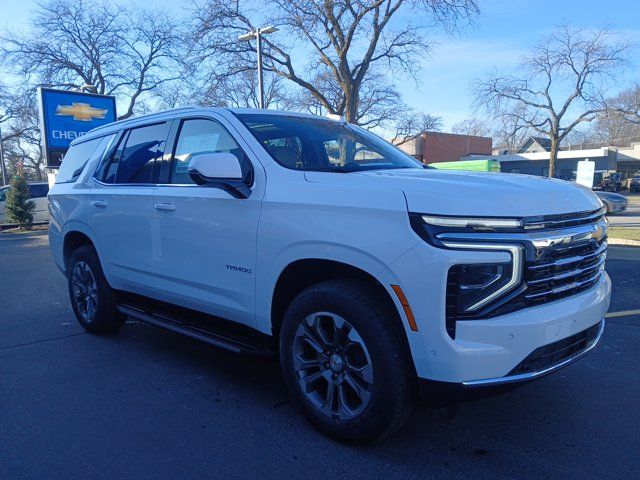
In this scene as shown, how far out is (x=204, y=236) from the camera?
11.8 feet

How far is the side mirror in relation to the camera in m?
3.20

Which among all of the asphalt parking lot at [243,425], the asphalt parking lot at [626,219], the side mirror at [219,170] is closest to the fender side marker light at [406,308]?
the asphalt parking lot at [243,425]

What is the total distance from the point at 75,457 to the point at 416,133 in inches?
1575

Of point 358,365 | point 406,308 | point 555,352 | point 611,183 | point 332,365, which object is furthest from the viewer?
point 611,183

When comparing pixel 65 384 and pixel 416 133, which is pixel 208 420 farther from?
pixel 416 133

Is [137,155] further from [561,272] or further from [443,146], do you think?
[443,146]

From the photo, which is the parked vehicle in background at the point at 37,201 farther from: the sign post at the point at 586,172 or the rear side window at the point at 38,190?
the sign post at the point at 586,172

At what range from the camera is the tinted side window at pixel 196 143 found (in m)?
3.71

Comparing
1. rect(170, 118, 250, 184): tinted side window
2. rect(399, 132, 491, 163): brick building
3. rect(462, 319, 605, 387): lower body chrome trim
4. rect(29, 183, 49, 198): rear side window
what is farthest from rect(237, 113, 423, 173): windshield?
rect(399, 132, 491, 163): brick building

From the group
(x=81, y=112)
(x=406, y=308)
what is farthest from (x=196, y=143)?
(x=81, y=112)

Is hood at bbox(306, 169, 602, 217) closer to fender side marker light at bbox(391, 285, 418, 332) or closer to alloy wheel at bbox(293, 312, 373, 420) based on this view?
fender side marker light at bbox(391, 285, 418, 332)

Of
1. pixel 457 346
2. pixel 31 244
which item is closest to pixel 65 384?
pixel 457 346

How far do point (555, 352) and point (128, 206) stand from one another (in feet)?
11.3

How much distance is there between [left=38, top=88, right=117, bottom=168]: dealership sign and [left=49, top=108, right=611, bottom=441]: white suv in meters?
17.4
